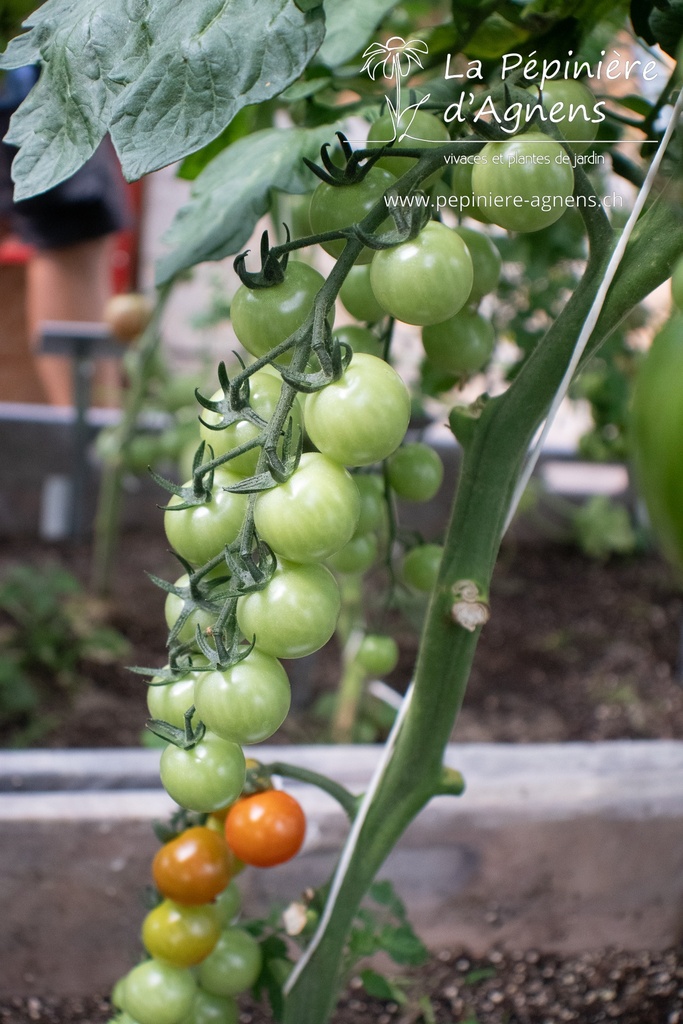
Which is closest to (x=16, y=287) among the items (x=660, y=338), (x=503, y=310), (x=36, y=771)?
(x=503, y=310)

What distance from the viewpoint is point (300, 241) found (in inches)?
14.0

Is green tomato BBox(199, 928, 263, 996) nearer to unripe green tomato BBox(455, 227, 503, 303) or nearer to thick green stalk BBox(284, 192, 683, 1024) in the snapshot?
thick green stalk BBox(284, 192, 683, 1024)

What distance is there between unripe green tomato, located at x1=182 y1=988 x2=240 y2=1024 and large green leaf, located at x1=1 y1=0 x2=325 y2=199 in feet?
1.53

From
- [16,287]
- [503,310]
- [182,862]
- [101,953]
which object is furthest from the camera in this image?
[16,287]

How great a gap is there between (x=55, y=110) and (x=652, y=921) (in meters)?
0.77

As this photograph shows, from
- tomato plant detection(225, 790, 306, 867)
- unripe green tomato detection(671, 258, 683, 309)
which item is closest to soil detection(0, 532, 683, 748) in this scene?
tomato plant detection(225, 790, 306, 867)

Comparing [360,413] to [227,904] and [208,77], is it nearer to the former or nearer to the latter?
[208,77]

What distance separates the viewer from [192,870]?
505 millimetres

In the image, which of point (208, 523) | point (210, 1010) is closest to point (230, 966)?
point (210, 1010)

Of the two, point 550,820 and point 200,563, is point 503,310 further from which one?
point 200,563

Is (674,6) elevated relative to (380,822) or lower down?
elevated

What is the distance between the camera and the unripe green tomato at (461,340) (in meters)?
0.47

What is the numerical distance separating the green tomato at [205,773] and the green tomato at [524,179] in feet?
0.83

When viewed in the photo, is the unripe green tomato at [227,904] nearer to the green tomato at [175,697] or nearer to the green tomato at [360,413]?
the green tomato at [175,697]
